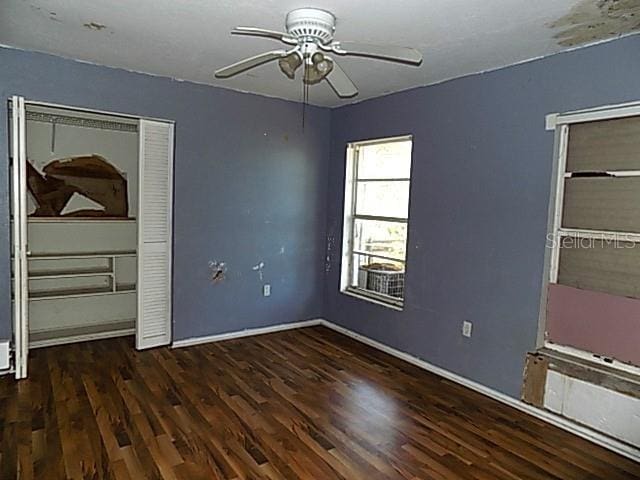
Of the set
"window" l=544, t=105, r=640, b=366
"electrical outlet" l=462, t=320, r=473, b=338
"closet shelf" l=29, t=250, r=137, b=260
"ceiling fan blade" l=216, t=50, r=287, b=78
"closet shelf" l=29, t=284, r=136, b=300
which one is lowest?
"closet shelf" l=29, t=284, r=136, b=300

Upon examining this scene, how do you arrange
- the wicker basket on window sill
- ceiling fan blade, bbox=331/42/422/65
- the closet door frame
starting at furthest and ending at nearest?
the wicker basket on window sill < the closet door frame < ceiling fan blade, bbox=331/42/422/65

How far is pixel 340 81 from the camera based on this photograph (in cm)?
278

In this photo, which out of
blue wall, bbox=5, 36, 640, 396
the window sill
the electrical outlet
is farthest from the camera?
the window sill

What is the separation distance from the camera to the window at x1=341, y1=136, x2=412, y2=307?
4.40 m

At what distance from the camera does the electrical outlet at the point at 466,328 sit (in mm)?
3611

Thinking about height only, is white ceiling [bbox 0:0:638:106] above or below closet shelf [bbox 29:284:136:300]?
above

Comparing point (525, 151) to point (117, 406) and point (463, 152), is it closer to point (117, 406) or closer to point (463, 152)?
point (463, 152)

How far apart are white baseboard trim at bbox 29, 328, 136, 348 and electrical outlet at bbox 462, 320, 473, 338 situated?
3172 millimetres

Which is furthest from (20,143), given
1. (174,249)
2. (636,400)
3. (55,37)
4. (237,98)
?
(636,400)

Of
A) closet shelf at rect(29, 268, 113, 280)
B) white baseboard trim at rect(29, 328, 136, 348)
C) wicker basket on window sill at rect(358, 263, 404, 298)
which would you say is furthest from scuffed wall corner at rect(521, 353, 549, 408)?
closet shelf at rect(29, 268, 113, 280)

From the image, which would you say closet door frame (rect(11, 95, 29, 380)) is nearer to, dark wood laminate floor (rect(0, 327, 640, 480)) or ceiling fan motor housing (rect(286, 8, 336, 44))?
dark wood laminate floor (rect(0, 327, 640, 480))

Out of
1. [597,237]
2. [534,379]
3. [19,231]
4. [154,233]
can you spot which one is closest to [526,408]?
[534,379]

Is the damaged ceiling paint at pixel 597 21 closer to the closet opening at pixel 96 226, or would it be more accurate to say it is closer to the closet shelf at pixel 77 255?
the closet opening at pixel 96 226

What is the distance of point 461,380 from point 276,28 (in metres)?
2.89
